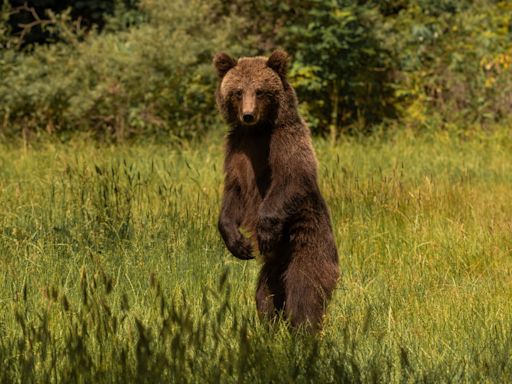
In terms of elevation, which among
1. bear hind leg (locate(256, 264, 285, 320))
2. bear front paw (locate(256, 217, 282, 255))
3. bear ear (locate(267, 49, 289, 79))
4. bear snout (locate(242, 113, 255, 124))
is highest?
bear ear (locate(267, 49, 289, 79))

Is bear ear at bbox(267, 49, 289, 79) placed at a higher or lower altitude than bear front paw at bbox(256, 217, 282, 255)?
higher

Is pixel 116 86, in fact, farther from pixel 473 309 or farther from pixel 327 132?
pixel 473 309

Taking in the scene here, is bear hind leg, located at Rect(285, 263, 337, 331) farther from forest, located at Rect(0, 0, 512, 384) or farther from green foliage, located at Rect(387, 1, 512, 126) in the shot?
green foliage, located at Rect(387, 1, 512, 126)

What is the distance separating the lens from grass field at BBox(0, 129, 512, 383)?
3.33 metres

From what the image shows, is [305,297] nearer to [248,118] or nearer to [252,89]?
[248,118]

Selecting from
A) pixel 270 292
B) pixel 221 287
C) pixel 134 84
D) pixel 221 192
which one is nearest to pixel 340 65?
pixel 134 84

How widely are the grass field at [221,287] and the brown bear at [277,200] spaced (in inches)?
7.3

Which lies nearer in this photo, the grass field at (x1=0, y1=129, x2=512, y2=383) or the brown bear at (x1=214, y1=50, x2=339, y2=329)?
the grass field at (x1=0, y1=129, x2=512, y2=383)

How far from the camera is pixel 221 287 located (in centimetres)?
297

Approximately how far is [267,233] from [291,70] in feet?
26.2

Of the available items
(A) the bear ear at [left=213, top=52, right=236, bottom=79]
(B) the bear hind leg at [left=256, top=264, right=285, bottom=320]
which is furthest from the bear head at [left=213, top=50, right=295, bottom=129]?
(B) the bear hind leg at [left=256, top=264, right=285, bottom=320]

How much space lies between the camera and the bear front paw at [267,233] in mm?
4602

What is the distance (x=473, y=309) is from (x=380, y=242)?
5.54 feet

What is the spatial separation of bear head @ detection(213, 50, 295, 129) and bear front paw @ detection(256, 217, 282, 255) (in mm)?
508
